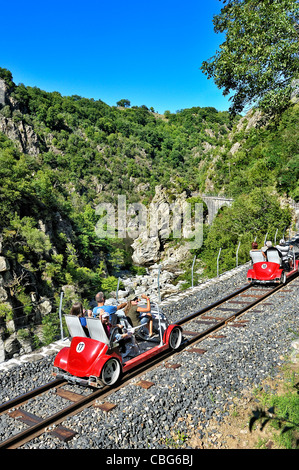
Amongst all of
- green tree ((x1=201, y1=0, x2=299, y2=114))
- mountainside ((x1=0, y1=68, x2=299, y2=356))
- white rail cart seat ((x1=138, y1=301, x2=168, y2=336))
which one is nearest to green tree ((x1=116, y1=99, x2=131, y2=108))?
mountainside ((x1=0, y1=68, x2=299, y2=356))

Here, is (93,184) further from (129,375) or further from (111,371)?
(111,371)

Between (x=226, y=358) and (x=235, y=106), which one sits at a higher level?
(x=235, y=106)

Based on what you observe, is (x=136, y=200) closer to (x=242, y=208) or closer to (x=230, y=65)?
(x=242, y=208)

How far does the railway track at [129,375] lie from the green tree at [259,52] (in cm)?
762

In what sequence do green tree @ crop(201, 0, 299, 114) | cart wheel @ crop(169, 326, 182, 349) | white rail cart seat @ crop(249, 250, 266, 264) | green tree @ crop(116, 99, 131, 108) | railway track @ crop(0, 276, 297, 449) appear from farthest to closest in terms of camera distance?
1. green tree @ crop(116, 99, 131, 108)
2. white rail cart seat @ crop(249, 250, 266, 264)
3. green tree @ crop(201, 0, 299, 114)
4. cart wheel @ crop(169, 326, 182, 349)
5. railway track @ crop(0, 276, 297, 449)

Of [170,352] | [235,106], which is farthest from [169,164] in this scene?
[170,352]

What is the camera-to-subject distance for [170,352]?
747cm

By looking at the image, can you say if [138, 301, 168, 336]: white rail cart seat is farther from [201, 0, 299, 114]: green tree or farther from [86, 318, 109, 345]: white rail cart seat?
[201, 0, 299, 114]: green tree

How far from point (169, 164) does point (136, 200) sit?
28807 mm

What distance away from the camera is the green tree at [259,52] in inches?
470

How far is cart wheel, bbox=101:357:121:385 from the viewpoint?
5.93 m

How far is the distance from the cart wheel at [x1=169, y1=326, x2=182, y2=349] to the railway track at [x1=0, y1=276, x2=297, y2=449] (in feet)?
0.50

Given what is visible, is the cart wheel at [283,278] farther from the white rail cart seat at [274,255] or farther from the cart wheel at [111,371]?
the cart wheel at [111,371]

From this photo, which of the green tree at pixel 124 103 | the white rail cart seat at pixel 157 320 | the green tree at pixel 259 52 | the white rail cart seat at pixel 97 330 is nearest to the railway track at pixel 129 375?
the white rail cart seat at pixel 157 320
